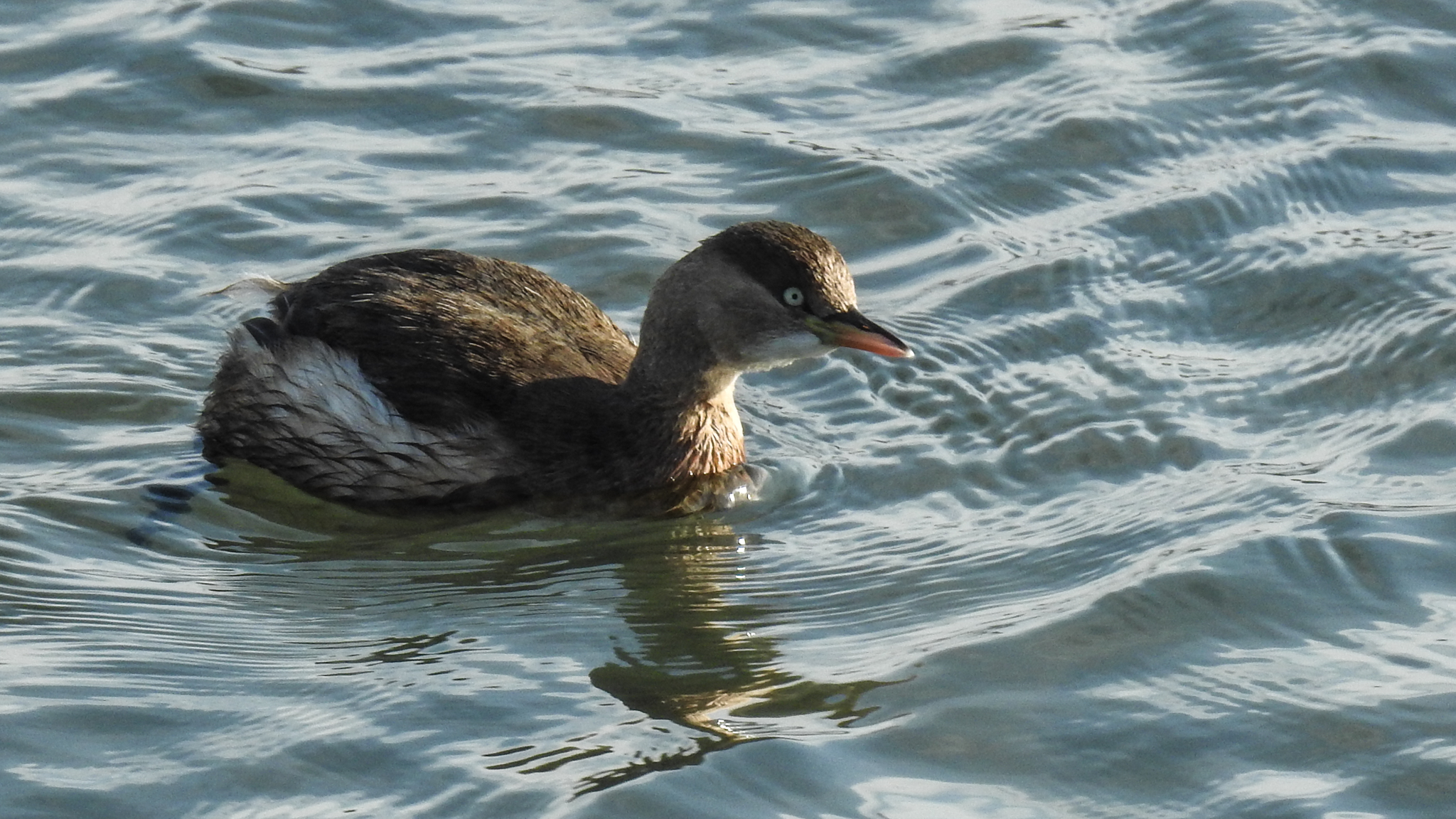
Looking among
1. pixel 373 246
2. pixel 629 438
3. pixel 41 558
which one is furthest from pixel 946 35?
pixel 41 558

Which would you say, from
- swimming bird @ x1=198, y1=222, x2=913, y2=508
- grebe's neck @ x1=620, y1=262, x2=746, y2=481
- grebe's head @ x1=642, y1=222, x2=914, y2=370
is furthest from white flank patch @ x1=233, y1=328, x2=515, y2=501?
grebe's head @ x1=642, y1=222, x2=914, y2=370

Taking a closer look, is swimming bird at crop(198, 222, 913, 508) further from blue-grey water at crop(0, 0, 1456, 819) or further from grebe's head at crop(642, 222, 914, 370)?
blue-grey water at crop(0, 0, 1456, 819)

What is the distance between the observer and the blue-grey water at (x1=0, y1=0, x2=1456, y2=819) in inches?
214

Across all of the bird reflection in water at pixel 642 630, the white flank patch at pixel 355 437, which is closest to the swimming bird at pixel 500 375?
the white flank patch at pixel 355 437

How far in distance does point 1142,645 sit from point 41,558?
3.46m

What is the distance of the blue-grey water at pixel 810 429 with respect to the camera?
5441 mm

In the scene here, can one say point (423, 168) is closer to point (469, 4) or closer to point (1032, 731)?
point (469, 4)

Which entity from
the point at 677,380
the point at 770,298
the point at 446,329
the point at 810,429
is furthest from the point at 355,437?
the point at 810,429

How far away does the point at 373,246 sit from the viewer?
911cm

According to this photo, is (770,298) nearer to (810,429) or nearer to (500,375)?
(810,429)

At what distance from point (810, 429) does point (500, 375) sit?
132 cm

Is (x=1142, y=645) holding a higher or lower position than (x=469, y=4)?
lower

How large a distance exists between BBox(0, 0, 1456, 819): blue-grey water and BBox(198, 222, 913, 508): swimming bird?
18cm

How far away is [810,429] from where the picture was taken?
7.84 meters
